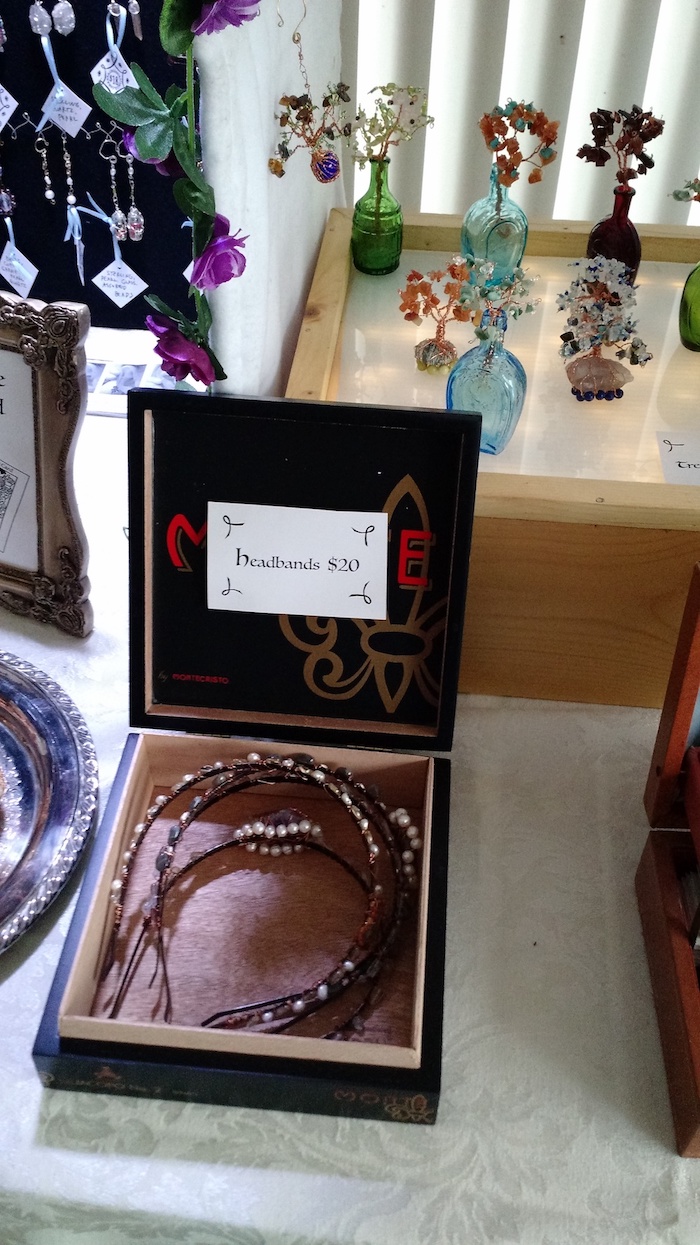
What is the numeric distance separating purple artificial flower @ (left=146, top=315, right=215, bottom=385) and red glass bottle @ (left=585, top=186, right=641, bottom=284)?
60cm

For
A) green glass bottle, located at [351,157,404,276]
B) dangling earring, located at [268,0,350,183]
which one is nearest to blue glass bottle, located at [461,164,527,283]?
green glass bottle, located at [351,157,404,276]

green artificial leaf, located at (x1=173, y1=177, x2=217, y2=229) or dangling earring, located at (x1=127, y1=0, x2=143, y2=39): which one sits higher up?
dangling earring, located at (x1=127, y1=0, x2=143, y2=39)

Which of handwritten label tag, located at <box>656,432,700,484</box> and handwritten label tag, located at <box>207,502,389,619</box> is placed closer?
handwritten label tag, located at <box>207,502,389,619</box>

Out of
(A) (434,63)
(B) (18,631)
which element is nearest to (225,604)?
(B) (18,631)

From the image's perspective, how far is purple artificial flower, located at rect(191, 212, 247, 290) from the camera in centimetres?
72

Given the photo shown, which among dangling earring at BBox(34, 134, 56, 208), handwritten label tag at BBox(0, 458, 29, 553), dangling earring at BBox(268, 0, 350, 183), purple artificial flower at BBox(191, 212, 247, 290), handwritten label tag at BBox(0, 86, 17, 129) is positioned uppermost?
dangling earring at BBox(268, 0, 350, 183)

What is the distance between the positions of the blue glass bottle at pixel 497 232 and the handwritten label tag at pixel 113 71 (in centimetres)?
47

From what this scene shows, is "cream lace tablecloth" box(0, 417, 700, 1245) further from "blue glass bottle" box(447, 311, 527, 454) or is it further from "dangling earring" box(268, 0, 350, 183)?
"dangling earring" box(268, 0, 350, 183)

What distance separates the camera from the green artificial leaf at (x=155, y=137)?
26.9 inches

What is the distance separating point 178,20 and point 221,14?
1.2 inches

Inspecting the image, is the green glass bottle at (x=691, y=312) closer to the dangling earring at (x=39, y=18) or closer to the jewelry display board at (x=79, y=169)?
the jewelry display board at (x=79, y=169)

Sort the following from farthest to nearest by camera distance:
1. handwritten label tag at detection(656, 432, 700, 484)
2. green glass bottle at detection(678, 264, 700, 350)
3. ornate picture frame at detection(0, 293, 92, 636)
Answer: green glass bottle at detection(678, 264, 700, 350) → handwritten label tag at detection(656, 432, 700, 484) → ornate picture frame at detection(0, 293, 92, 636)

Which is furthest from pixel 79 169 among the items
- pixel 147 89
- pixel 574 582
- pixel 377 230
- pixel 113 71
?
pixel 574 582

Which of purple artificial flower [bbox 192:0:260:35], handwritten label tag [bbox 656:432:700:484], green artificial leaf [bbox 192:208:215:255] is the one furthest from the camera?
handwritten label tag [bbox 656:432:700:484]
